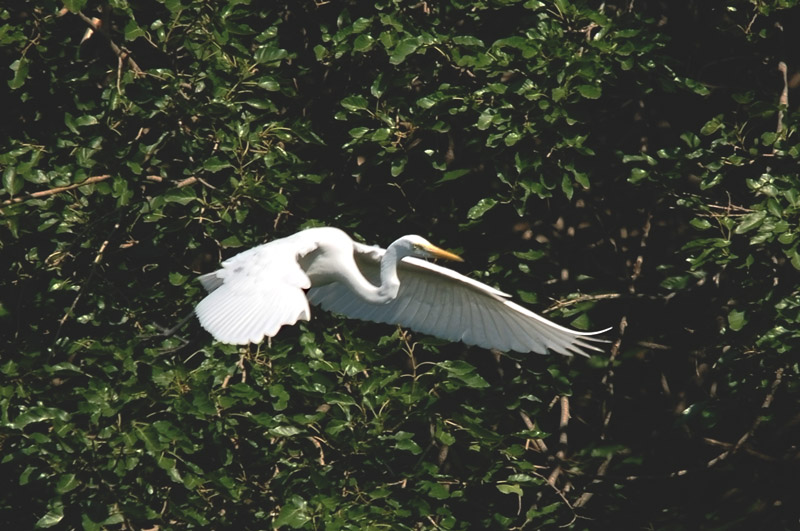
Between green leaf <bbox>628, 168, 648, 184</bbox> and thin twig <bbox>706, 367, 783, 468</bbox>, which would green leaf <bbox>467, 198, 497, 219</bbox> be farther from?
thin twig <bbox>706, 367, 783, 468</bbox>

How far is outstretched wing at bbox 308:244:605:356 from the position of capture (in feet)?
14.9

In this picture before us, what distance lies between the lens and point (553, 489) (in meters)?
4.89

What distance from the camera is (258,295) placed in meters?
4.04

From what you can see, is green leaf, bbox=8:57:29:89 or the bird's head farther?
green leaf, bbox=8:57:29:89

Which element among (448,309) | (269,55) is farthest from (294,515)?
(269,55)

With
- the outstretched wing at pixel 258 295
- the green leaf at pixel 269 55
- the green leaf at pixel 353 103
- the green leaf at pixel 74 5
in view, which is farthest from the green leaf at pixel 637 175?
the green leaf at pixel 74 5

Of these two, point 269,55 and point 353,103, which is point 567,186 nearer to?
point 353,103

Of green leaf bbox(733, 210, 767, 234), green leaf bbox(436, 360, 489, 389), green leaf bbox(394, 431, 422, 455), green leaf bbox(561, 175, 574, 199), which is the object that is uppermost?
green leaf bbox(733, 210, 767, 234)

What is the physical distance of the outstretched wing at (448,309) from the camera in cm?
455

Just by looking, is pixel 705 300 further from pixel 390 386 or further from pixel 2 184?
pixel 2 184

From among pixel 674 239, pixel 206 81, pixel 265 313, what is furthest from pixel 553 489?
pixel 206 81

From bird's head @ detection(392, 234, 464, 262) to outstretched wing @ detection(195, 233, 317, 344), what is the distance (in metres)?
0.28

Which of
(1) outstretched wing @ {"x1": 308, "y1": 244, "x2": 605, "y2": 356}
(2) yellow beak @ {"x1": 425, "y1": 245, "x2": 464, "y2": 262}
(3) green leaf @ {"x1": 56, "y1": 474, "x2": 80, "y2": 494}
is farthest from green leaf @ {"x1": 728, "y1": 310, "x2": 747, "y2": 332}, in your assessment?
(3) green leaf @ {"x1": 56, "y1": 474, "x2": 80, "y2": 494}

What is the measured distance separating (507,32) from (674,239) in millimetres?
934
